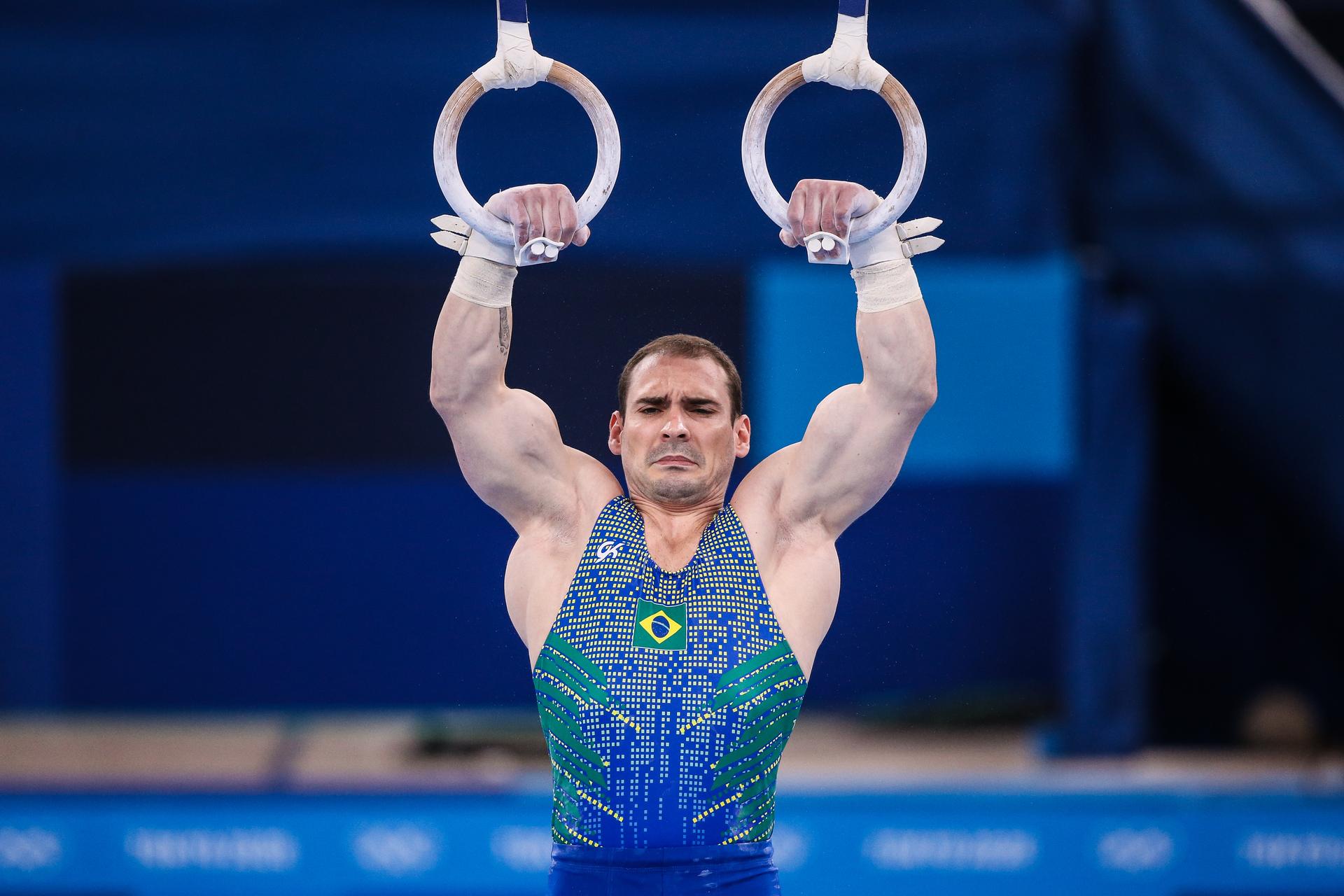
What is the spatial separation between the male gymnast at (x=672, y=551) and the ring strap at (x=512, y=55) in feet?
0.77

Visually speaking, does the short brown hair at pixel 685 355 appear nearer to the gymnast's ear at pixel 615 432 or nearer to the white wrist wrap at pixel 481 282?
the gymnast's ear at pixel 615 432

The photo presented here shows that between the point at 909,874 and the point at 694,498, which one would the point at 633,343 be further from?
the point at 909,874

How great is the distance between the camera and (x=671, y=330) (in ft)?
10.1

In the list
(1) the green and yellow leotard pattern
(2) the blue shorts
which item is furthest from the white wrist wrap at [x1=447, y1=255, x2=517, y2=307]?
(2) the blue shorts

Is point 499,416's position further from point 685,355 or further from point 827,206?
point 827,206

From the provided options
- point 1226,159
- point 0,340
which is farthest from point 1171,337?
point 0,340

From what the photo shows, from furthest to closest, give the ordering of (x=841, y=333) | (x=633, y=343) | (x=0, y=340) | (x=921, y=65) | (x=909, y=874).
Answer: (x=0, y=340) < (x=909, y=874) < (x=841, y=333) < (x=921, y=65) < (x=633, y=343)

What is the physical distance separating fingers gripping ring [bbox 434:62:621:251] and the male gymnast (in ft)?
0.14

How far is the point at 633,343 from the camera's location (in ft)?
10.0

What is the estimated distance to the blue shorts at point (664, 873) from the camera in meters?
2.62

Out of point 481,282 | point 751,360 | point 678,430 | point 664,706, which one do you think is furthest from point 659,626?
point 751,360

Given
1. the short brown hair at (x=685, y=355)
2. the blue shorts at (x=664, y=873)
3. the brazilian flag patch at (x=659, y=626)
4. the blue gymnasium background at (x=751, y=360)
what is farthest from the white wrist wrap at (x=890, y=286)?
the blue shorts at (x=664, y=873)

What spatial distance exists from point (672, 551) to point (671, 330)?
0.50 metres

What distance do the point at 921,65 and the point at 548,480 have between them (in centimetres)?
190
